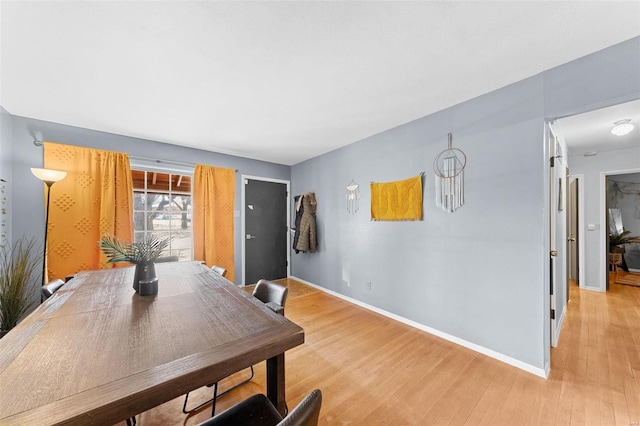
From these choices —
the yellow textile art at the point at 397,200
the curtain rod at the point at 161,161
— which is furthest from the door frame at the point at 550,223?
the curtain rod at the point at 161,161

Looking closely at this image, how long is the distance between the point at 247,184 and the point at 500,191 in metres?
3.75

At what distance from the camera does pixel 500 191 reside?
2104 millimetres

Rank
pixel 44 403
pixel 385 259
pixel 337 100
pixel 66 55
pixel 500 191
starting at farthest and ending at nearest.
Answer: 1. pixel 385 259
2. pixel 337 100
3. pixel 500 191
4. pixel 66 55
5. pixel 44 403

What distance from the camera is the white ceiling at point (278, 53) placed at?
1.34m

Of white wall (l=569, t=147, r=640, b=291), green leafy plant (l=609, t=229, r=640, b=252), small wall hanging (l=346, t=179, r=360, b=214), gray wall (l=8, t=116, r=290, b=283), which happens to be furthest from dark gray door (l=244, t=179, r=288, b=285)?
green leafy plant (l=609, t=229, r=640, b=252)

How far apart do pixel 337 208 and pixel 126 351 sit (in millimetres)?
3188

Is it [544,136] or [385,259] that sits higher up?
[544,136]

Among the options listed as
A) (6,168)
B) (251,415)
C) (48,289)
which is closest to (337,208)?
(251,415)

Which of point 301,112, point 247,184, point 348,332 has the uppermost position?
point 301,112

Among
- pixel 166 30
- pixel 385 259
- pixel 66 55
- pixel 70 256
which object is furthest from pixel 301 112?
pixel 70 256

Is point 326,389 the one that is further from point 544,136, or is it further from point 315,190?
point 315,190

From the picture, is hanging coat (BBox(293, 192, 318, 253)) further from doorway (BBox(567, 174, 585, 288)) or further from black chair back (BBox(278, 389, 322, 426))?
doorway (BBox(567, 174, 585, 288))

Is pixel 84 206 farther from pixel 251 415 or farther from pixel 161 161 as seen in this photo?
pixel 251 415

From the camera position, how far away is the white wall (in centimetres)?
375
